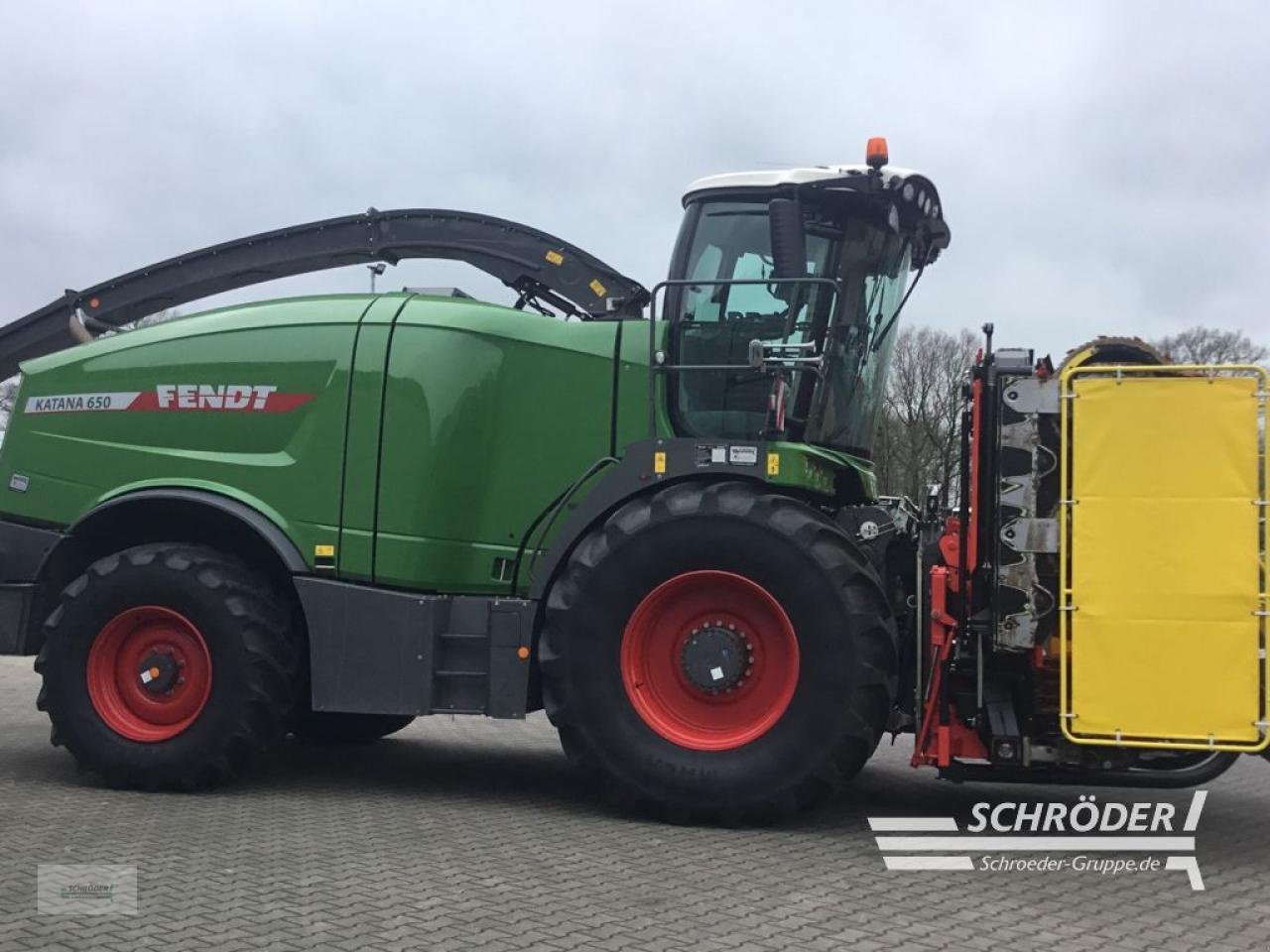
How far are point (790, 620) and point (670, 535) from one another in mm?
771

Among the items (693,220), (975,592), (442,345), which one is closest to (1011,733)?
(975,592)

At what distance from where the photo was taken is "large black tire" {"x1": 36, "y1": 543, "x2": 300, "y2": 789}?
23.9 feet

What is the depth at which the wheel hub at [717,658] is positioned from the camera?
6.71 m

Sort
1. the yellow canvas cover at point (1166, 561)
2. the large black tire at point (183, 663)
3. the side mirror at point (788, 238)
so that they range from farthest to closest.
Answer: the large black tire at point (183, 663) → the side mirror at point (788, 238) → the yellow canvas cover at point (1166, 561)

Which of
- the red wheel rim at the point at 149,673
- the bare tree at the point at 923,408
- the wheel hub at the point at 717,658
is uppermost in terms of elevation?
the bare tree at the point at 923,408

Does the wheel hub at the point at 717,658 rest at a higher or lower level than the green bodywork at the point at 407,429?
lower

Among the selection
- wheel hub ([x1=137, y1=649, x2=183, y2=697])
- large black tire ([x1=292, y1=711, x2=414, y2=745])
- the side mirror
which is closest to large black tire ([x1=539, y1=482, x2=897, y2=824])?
the side mirror

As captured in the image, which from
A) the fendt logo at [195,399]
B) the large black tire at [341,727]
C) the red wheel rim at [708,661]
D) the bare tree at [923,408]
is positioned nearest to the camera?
the red wheel rim at [708,661]

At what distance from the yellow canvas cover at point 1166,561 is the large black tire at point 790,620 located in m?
1.03

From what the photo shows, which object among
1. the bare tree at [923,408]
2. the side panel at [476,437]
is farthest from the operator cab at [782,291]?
the bare tree at [923,408]

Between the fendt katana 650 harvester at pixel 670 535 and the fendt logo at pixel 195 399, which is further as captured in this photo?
the fendt logo at pixel 195 399

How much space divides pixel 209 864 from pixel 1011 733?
387cm

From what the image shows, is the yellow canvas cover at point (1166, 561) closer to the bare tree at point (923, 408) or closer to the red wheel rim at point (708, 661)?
the red wheel rim at point (708, 661)

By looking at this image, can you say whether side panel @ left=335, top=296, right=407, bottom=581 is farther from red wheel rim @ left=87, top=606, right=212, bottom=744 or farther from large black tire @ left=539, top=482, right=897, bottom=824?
large black tire @ left=539, top=482, right=897, bottom=824
